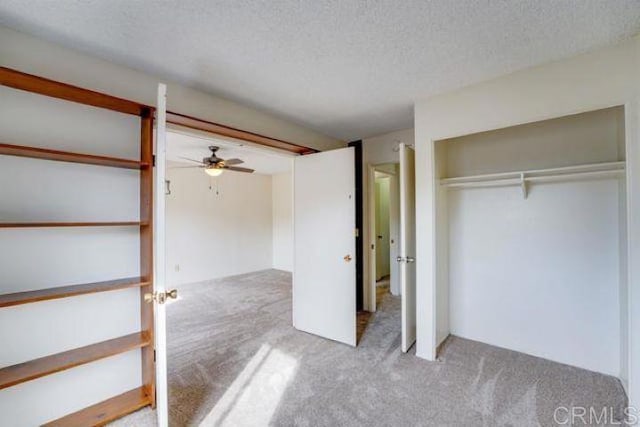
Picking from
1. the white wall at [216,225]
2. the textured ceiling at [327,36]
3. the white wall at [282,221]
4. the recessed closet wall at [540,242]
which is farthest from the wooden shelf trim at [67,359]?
the white wall at [282,221]

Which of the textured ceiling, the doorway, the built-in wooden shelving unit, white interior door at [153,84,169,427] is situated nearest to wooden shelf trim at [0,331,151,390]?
the built-in wooden shelving unit

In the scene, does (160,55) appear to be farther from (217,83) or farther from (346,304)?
(346,304)

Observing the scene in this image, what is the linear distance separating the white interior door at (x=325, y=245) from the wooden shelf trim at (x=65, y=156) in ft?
5.58

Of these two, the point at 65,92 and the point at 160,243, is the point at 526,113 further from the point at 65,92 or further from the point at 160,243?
the point at 65,92

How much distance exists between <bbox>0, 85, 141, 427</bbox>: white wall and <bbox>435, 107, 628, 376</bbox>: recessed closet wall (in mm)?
2692

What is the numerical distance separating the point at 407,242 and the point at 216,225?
14.9ft

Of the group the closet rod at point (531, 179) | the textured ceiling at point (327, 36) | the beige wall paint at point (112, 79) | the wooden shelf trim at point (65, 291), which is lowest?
the wooden shelf trim at point (65, 291)

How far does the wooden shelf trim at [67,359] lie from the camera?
144cm

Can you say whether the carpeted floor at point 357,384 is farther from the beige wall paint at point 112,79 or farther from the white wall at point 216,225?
the white wall at point 216,225

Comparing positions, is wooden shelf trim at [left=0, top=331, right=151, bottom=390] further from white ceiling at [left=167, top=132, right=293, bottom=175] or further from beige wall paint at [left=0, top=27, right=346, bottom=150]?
white ceiling at [left=167, top=132, right=293, bottom=175]

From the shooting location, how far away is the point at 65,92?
1.60m

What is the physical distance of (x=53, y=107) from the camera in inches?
66.2

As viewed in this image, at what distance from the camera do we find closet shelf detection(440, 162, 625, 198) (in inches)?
82.1

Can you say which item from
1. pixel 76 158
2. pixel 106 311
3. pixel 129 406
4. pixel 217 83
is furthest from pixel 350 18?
pixel 129 406
